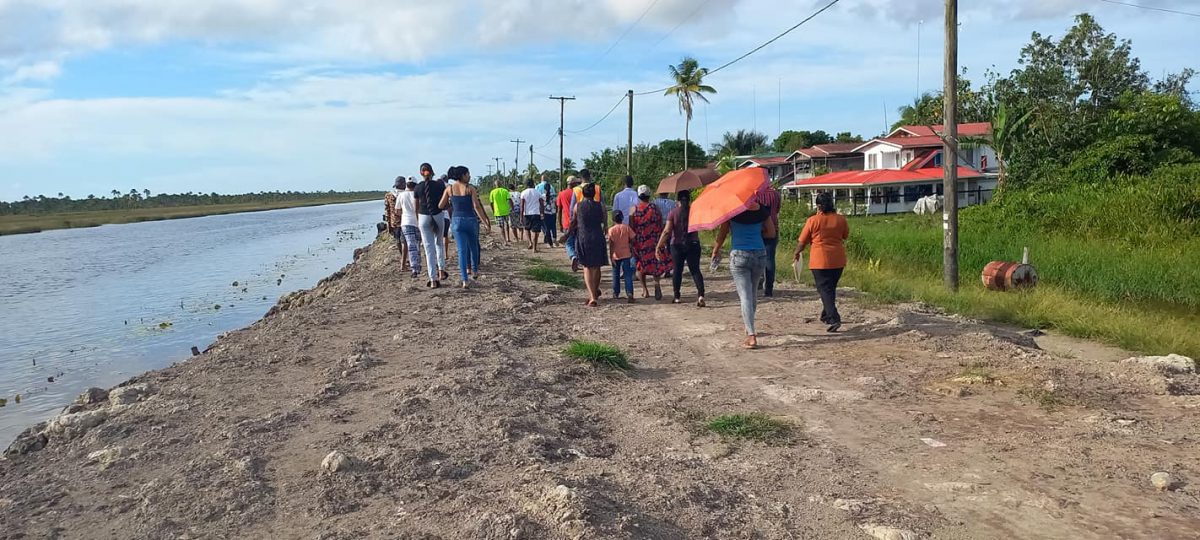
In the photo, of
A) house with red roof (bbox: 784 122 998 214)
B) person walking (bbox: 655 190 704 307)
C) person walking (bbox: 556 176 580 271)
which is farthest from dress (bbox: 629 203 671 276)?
house with red roof (bbox: 784 122 998 214)

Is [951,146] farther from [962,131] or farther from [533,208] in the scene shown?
[962,131]

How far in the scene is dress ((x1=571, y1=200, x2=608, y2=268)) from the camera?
9414 millimetres

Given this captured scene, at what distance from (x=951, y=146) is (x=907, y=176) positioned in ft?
110

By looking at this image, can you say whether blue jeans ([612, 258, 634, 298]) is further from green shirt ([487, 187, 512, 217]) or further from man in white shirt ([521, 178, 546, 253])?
green shirt ([487, 187, 512, 217])

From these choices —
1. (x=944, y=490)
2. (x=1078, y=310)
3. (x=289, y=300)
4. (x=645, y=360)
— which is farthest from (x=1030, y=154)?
(x=944, y=490)

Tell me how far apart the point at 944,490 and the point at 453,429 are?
2.67 m

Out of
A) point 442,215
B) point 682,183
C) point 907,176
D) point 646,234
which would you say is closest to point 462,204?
point 442,215

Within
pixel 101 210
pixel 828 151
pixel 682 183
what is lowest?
pixel 682 183

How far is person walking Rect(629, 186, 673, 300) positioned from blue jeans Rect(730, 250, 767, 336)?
2589 mm

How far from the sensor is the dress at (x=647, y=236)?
9828mm

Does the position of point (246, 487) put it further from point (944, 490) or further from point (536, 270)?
point (536, 270)

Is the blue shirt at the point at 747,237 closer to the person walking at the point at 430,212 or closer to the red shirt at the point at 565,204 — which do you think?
the person walking at the point at 430,212

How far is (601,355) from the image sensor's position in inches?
257

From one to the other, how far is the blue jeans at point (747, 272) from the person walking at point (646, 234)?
2589mm
